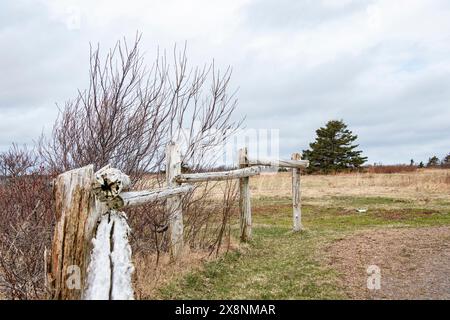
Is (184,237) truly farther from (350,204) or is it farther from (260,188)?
(260,188)

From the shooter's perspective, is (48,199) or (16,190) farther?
(16,190)

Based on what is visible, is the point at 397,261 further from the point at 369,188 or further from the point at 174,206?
the point at 369,188

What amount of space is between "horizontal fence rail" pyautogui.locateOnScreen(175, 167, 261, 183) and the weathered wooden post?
8.4 inches

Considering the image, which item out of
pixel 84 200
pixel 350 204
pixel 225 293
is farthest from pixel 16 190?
pixel 350 204

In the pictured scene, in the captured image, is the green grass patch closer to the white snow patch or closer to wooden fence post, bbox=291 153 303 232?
wooden fence post, bbox=291 153 303 232

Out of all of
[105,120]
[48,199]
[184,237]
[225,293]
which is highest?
[105,120]

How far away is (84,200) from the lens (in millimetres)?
3574

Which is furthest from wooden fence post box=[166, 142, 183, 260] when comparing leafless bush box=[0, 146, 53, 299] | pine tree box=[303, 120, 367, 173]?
pine tree box=[303, 120, 367, 173]

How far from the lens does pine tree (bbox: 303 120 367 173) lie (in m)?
45.7

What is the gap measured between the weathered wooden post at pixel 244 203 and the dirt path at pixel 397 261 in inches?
65.1

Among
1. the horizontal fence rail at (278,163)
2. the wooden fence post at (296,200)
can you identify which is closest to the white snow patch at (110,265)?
the horizontal fence rail at (278,163)

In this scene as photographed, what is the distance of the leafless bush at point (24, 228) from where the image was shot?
4789 millimetres
